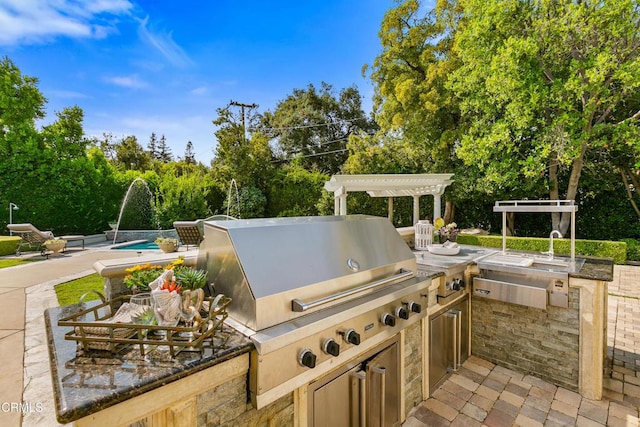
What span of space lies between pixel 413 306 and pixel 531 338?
180 cm

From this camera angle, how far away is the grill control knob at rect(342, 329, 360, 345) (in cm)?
162

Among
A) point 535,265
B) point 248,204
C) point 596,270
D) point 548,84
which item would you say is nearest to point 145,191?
point 248,204

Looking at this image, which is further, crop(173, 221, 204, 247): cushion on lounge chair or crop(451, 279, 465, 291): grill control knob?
crop(173, 221, 204, 247): cushion on lounge chair

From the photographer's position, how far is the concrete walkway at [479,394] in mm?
2352

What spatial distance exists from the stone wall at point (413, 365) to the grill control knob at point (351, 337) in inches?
32.6

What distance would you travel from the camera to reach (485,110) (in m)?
8.47

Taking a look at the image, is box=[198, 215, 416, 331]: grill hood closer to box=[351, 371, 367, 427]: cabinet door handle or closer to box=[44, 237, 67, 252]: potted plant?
box=[351, 371, 367, 427]: cabinet door handle

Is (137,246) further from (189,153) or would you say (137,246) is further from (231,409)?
(189,153)

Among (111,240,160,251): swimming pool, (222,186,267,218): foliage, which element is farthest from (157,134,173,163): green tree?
(111,240,160,251): swimming pool

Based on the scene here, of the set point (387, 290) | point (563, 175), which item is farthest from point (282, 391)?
point (563, 175)

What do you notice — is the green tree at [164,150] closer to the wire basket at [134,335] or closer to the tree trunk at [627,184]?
the tree trunk at [627,184]

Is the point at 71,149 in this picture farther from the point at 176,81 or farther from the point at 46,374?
the point at 46,374

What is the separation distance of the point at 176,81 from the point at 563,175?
1237cm

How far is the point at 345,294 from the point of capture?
1.71 meters
